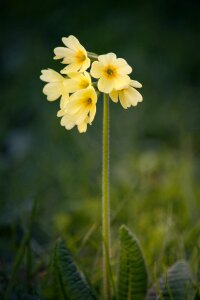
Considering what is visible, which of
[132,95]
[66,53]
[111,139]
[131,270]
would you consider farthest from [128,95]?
[111,139]

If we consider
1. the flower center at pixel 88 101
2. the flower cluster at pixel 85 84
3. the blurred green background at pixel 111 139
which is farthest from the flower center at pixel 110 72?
the blurred green background at pixel 111 139

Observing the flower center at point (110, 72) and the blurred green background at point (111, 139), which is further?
the blurred green background at point (111, 139)

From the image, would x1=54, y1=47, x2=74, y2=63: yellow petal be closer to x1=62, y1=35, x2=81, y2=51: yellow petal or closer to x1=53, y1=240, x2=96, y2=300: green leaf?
x1=62, y1=35, x2=81, y2=51: yellow petal

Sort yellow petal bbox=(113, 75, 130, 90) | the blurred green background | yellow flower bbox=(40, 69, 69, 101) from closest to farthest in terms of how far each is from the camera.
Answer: yellow petal bbox=(113, 75, 130, 90), yellow flower bbox=(40, 69, 69, 101), the blurred green background

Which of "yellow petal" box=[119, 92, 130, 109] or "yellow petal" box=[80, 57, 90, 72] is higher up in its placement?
"yellow petal" box=[80, 57, 90, 72]

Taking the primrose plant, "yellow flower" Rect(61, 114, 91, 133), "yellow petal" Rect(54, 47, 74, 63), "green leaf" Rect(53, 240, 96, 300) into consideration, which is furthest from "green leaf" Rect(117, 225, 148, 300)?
"yellow petal" Rect(54, 47, 74, 63)

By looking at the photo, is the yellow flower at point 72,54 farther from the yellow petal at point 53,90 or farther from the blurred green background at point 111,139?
the blurred green background at point 111,139
